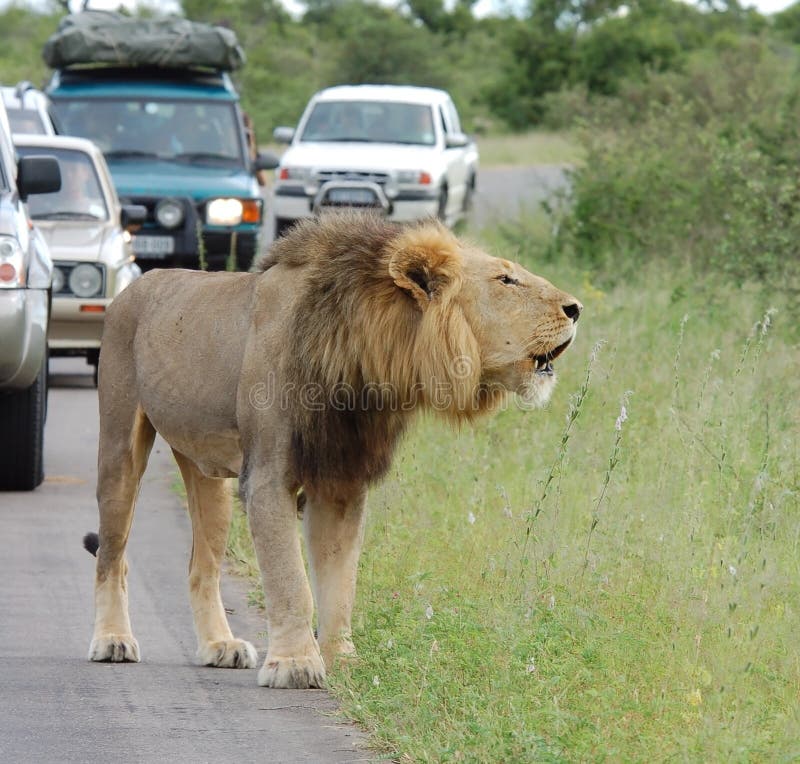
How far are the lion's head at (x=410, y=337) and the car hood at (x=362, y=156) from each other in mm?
13508

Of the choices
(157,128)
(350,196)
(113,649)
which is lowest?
(350,196)

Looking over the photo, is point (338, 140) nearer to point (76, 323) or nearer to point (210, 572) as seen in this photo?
point (76, 323)

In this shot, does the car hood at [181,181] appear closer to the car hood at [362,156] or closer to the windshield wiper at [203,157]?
the windshield wiper at [203,157]

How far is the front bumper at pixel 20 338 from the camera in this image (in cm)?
815

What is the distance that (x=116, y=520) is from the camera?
577cm

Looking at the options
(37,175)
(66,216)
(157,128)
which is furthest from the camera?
(157,128)

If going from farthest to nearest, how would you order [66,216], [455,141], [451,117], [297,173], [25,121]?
[451,117]
[455,141]
[297,173]
[25,121]
[66,216]

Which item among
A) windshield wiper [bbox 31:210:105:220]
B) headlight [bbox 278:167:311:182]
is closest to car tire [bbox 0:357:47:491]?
windshield wiper [bbox 31:210:105:220]

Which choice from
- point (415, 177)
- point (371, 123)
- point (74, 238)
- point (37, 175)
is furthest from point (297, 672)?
point (371, 123)

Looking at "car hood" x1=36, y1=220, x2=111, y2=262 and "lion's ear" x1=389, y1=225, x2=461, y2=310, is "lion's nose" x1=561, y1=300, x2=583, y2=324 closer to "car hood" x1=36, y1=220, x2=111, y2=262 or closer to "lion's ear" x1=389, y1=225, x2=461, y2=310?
"lion's ear" x1=389, y1=225, x2=461, y2=310

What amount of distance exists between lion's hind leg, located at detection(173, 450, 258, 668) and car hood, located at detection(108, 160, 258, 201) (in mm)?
9682

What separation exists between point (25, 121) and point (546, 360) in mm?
9563

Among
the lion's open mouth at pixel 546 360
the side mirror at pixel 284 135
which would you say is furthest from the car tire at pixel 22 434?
the side mirror at pixel 284 135

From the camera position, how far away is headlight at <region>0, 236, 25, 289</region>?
8.27 metres
